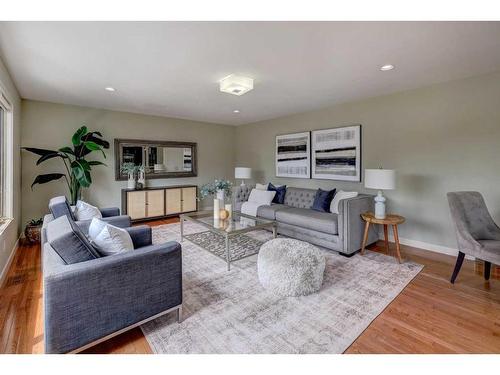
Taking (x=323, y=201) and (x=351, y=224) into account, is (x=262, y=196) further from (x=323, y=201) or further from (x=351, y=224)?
(x=351, y=224)

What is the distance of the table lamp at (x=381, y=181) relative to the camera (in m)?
3.09

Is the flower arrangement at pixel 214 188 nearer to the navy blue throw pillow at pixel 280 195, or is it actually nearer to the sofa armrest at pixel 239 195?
the sofa armrest at pixel 239 195

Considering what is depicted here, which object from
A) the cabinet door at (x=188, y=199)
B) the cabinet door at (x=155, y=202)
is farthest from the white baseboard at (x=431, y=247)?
the cabinet door at (x=155, y=202)

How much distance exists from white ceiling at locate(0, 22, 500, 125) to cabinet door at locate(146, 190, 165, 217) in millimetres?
2101

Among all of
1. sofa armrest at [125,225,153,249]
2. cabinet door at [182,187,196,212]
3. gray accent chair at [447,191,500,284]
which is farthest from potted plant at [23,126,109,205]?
gray accent chair at [447,191,500,284]

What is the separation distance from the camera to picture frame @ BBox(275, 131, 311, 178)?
4.95 meters

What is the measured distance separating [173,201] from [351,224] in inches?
156

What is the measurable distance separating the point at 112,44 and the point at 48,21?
18.1 inches

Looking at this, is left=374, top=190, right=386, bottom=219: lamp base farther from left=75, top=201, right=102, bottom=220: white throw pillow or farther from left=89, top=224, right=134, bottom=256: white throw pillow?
left=75, top=201, right=102, bottom=220: white throw pillow

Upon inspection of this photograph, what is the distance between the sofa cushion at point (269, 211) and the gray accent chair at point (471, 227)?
7.63ft

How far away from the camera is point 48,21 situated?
185cm

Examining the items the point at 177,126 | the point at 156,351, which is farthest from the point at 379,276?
the point at 177,126

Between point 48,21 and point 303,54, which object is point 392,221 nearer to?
point 303,54

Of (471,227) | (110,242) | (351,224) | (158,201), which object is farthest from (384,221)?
(158,201)
